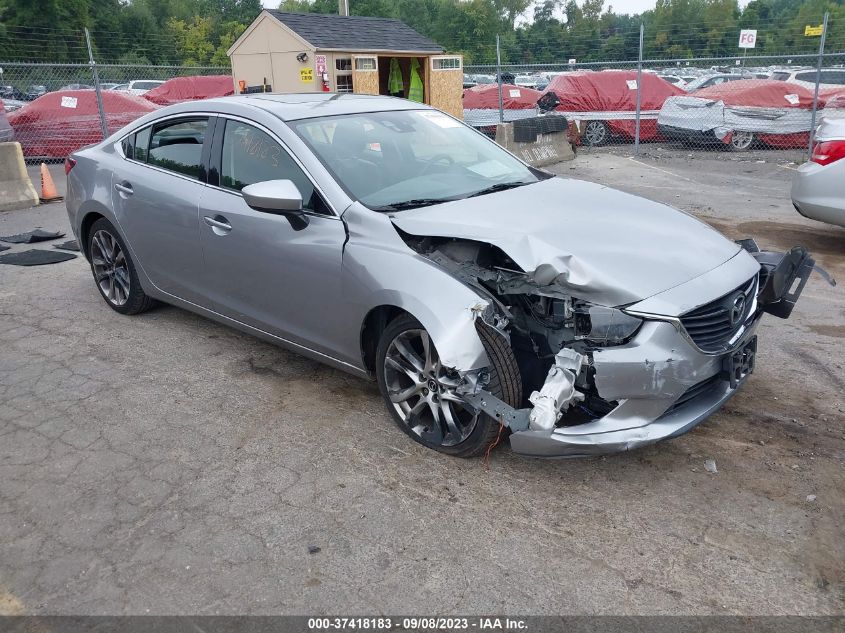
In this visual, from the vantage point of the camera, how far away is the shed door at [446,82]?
1662 centimetres

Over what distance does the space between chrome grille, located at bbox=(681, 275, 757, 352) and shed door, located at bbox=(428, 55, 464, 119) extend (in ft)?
45.0

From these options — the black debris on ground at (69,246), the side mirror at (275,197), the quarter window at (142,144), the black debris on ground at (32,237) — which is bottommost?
the black debris on ground at (69,246)

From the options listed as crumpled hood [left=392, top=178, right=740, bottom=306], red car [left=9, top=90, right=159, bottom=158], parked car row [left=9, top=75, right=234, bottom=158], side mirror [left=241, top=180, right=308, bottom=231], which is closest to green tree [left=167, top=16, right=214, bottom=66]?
parked car row [left=9, top=75, right=234, bottom=158]

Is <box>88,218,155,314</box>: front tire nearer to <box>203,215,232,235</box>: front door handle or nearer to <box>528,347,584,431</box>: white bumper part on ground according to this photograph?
<box>203,215,232,235</box>: front door handle

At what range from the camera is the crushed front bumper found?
3168 mm

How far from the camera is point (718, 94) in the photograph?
16.1 metres

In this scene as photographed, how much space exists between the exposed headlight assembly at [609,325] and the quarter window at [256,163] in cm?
158

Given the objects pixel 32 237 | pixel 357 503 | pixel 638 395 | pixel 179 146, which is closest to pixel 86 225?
pixel 179 146

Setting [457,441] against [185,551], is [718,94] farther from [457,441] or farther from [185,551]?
[185,551]

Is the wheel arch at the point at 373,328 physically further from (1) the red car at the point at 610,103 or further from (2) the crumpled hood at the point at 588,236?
(1) the red car at the point at 610,103

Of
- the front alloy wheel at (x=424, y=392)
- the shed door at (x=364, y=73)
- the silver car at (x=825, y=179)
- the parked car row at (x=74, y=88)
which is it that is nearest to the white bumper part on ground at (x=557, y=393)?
the front alloy wheel at (x=424, y=392)

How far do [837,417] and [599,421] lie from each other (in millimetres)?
1653

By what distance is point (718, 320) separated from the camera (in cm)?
342

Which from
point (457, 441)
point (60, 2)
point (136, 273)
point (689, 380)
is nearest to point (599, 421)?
point (689, 380)
